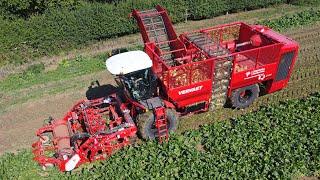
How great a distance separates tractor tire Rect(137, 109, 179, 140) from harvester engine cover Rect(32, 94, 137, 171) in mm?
273

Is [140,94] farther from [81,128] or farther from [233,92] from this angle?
[233,92]

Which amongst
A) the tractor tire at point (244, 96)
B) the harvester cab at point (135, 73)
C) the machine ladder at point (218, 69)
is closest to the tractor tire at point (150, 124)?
the harvester cab at point (135, 73)

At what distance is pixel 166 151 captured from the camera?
11.4 meters

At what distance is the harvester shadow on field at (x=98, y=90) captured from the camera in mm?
14734

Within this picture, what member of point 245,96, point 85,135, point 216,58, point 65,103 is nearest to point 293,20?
point 245,96

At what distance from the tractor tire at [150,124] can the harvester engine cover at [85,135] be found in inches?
10.7

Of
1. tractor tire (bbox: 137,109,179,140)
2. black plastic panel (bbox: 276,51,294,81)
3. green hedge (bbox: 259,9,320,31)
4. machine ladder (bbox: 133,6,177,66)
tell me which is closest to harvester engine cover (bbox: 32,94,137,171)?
tractor tire (bbox: 137,109,179,140)

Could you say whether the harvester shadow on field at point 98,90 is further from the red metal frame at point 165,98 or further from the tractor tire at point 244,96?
the tractor tire at point 244,96

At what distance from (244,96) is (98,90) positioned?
217 inches

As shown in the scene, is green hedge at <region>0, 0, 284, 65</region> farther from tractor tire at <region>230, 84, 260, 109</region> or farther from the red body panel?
tractor tire at <region>230, 84, 260, 109</region>

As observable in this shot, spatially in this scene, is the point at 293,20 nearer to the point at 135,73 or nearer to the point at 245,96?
the point at 245,96

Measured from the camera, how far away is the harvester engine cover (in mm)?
10945

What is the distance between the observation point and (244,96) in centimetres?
1345

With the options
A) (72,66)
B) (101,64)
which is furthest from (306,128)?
(72,66)
